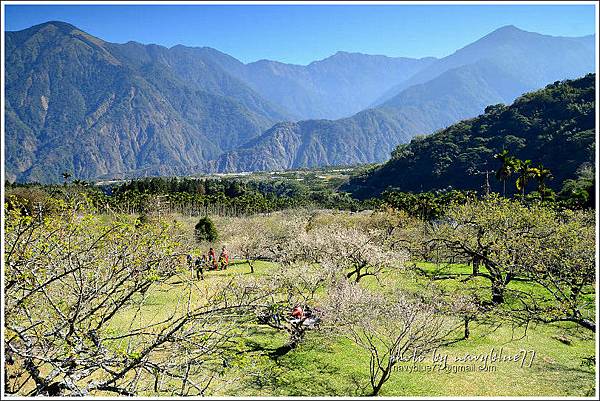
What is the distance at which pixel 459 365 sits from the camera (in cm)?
1562

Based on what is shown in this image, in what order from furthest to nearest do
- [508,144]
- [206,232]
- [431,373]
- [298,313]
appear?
[508,144], [206,232], [298,313], [431,373]

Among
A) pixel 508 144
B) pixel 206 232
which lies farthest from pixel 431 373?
pixel 508 144

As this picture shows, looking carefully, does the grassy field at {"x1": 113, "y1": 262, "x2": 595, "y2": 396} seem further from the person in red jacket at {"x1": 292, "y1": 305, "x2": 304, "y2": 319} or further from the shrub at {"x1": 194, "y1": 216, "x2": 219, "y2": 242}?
the shrub at {"x1": 194, "y1": 216, "x2": 219, "y2": 242}

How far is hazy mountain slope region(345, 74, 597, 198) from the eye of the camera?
7969 centimetres

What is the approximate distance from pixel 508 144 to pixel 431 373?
300 feet

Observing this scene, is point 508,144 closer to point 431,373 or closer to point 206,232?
point 206,232

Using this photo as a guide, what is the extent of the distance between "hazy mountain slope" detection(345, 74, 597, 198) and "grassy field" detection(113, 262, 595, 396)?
6476cm

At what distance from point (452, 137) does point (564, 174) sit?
39.3 m

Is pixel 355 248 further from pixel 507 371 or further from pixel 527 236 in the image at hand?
pixel 507 371

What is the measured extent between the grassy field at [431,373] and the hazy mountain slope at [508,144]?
6476 centimetres

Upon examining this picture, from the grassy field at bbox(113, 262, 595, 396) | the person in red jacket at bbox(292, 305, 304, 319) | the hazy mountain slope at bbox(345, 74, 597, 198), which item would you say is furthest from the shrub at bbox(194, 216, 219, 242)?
the hazy mountain slope at bbox(345, 74, 597, 198)

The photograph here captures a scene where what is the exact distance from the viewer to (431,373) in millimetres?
15023

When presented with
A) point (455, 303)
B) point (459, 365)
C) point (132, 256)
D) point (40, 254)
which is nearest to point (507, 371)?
point (459, 365)

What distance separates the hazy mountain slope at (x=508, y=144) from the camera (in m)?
79.7
